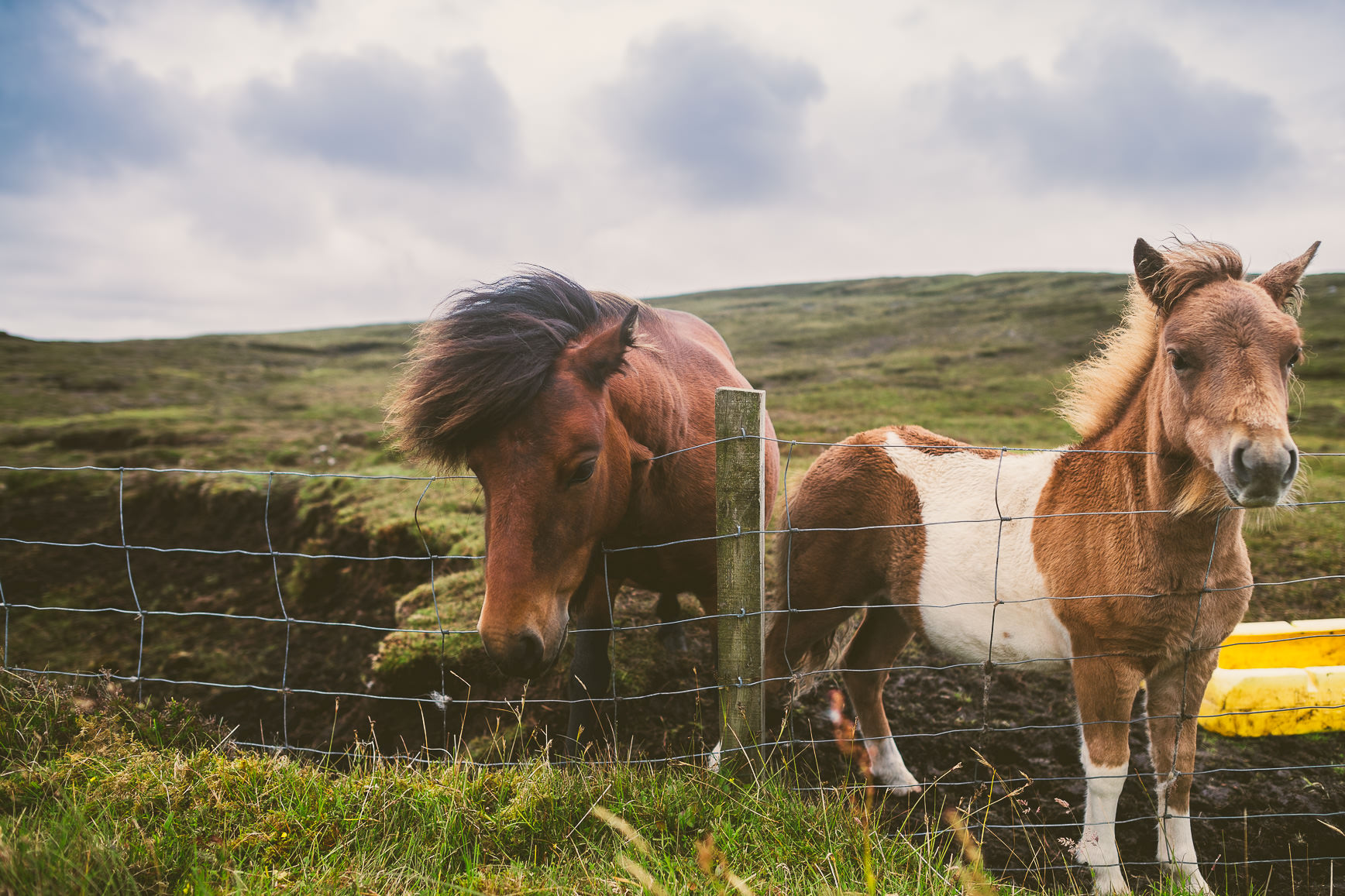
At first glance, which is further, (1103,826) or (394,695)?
(394,695)

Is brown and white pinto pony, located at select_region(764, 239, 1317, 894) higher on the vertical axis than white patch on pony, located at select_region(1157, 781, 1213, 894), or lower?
higher

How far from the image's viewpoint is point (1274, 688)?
3.58 meters

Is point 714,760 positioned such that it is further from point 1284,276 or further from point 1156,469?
point 1284,276

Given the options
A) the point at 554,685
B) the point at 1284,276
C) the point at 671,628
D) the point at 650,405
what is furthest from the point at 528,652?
the point at 1284,276

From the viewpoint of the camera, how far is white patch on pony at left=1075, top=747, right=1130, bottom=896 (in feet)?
8.38

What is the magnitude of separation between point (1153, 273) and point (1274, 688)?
2.64m

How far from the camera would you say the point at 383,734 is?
4.32 meters

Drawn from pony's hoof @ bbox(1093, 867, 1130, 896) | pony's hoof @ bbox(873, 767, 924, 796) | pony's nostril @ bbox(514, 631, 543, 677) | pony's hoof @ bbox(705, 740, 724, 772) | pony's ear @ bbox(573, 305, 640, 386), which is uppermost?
pony's ear @ bbox(573, 305, 640, 386)

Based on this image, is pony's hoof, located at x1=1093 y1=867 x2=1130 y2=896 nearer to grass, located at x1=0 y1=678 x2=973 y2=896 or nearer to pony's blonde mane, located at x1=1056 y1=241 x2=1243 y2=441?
grass, located at x1=0 y1=678 x2=973 y2=896

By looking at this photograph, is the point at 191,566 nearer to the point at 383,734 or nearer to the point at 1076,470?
the point at 383,734

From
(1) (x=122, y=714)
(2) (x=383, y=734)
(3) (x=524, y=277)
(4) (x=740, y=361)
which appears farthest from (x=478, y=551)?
(4) (x=740, y=361)

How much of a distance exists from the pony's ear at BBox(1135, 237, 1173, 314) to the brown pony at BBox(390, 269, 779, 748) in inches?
76.5

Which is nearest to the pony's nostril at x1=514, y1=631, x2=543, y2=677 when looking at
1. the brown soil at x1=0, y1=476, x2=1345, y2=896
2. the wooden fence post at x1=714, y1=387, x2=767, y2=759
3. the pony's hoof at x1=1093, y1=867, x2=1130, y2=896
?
the brown soil at x1=0, y1=476, x2=1345, y2=896

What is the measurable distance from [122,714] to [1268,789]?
5650 millimetres
